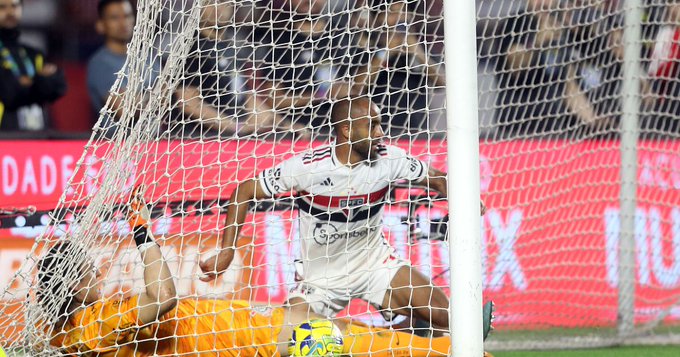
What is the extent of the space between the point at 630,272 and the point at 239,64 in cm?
325

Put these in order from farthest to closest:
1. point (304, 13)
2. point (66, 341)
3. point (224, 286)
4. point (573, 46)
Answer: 1. point (573, 46)
2. point (224, 286)
3. point (304, 13)
4. point (66, 341)

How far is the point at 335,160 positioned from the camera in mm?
5543

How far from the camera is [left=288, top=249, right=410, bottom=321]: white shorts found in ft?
18.1

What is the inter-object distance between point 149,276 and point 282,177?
0.94 m

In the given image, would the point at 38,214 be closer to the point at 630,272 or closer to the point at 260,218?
the point at 260,218

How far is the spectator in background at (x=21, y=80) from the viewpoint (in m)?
6.66

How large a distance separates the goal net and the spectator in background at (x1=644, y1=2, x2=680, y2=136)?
1cm

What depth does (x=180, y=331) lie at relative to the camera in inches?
197

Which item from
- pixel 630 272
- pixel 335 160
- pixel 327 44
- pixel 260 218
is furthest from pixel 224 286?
pixel 630 272

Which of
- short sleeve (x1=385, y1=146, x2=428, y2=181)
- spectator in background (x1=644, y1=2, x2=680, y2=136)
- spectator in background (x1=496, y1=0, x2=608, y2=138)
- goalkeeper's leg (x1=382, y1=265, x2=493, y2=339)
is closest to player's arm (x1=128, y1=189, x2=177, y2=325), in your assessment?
goalkeeper's leg (x1=382, y1=265, x2=493, y2=339)

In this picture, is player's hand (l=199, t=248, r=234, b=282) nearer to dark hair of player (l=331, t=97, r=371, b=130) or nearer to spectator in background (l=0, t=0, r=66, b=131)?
dark hair of player (l=331, t=97, r=371, b=130)

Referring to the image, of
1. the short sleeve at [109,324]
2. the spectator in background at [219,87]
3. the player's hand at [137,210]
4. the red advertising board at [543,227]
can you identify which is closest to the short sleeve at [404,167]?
the spectator in background at [219,87]

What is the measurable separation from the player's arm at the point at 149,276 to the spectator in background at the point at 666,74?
3.72m

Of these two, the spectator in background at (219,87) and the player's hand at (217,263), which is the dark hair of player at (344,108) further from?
the player's hand at (217,263)
